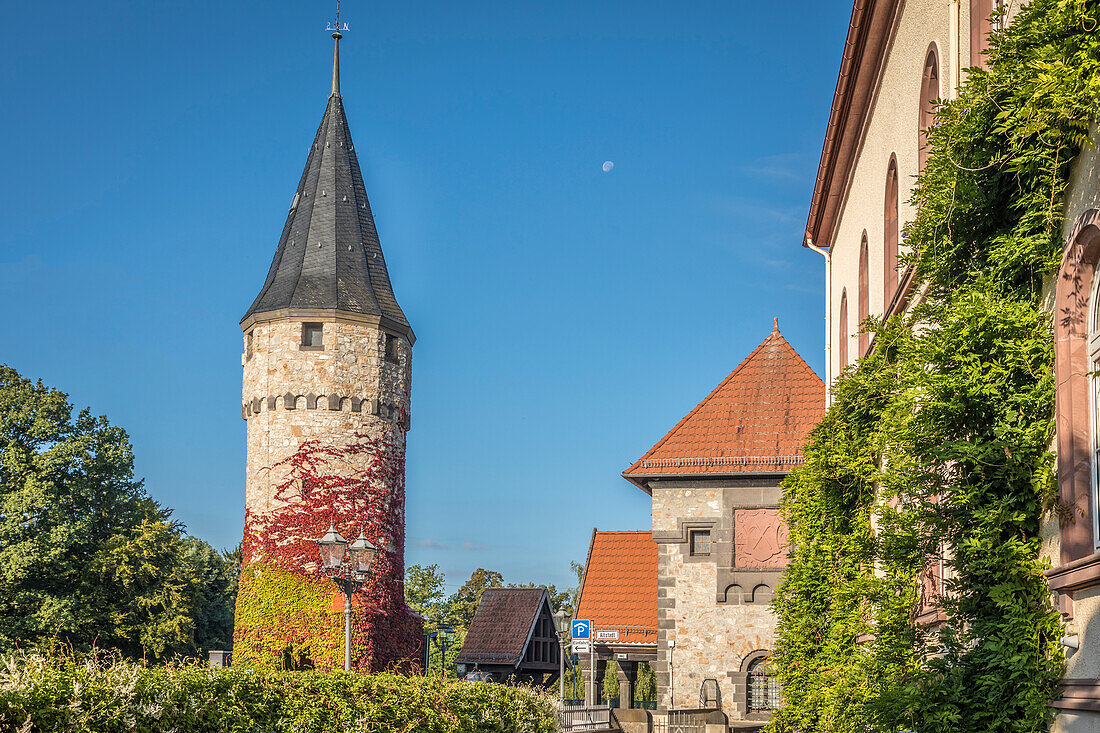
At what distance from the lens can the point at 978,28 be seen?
28.4 ft

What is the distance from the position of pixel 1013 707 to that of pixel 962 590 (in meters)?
0.75

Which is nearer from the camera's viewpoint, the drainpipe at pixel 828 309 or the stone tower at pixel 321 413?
the drainpipe at pixel 828 309

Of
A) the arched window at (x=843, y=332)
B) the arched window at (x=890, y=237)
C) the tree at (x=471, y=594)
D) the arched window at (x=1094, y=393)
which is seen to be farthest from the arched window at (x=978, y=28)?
the tree at (x=471, y=594)

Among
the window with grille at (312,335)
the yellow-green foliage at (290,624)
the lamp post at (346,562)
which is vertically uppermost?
the window with grille at (312,335)

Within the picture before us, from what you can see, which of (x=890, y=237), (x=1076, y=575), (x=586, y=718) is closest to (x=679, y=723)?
(x=586, y=718)

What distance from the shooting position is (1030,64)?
231 inches

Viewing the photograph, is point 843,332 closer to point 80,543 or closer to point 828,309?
point 828,309

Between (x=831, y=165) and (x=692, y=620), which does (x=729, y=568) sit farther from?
(x=831, y=165)

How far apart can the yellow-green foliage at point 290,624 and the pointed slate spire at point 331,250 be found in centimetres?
671

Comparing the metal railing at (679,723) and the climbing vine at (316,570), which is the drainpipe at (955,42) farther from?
the climbing vine at (316,570)

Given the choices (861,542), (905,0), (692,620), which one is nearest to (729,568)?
(692,620)

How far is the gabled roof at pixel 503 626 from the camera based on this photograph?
5309 centimetres

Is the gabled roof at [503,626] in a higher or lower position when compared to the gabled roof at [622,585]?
lower

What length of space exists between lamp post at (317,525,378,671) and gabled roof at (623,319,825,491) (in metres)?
10.9
